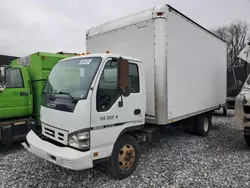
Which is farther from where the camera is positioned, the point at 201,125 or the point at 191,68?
the point at 201,125

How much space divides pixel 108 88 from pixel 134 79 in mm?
697

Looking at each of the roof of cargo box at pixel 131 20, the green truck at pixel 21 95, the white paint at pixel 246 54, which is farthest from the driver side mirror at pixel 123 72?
the white paint at pixel 246 54

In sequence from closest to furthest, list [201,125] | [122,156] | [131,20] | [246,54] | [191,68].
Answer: [122,156], [131,20], [191,68], [246,54], [201,125]

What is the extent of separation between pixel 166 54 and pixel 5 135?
14.3 feet

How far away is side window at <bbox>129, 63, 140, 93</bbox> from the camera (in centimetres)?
362

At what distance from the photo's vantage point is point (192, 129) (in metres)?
6.31

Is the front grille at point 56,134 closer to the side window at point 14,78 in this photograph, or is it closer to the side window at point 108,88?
the side window at point 108,88

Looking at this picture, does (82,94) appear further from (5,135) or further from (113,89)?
(5,135)

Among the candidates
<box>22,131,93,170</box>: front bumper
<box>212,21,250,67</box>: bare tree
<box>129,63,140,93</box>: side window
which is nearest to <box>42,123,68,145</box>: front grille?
<box>22,131,93,170</box>: front bumper

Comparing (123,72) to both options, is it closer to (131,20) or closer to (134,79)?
(134,79)

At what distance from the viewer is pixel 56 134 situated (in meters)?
3.21

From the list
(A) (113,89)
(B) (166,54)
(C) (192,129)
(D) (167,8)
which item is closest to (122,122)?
(A) (113,89)

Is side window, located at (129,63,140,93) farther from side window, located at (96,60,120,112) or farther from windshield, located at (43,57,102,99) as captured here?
windshield, located at (43,57,102,99)

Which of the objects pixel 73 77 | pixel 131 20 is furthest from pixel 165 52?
pixel 73 77
